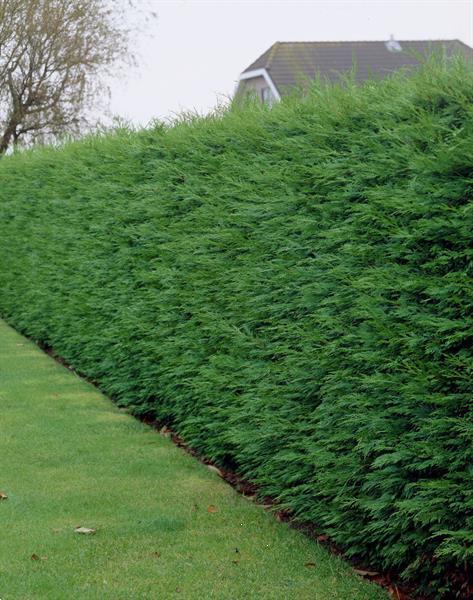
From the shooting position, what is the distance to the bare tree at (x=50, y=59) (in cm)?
3127

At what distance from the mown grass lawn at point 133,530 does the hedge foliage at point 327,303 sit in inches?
10.7

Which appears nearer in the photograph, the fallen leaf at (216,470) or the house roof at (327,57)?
the fallen leaf at (216,470)

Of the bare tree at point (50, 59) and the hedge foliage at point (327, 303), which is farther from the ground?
the bare tree at point (50, 59)

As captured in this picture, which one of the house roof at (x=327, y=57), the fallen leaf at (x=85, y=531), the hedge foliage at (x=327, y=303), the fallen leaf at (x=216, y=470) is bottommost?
the fallen leaf at (x=216, y=470)

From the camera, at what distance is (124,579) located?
5.23m

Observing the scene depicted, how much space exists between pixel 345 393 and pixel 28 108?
2956 cm

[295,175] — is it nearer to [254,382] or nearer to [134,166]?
[254,382]

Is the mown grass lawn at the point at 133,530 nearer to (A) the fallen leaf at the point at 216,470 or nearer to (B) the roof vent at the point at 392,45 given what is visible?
(A) the fallen leaf at the point at 216,470

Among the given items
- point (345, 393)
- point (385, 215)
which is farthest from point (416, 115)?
point (345, 393)

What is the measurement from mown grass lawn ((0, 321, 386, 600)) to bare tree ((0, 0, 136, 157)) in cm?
2489

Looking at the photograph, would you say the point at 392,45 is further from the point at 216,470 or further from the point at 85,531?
the point at 85,531

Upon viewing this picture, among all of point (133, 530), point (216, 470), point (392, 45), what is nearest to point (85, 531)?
point (133, 530)

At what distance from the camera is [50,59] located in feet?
107

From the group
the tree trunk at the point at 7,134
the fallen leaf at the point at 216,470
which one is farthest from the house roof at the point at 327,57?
the fallen leaf at the point at 216,470
